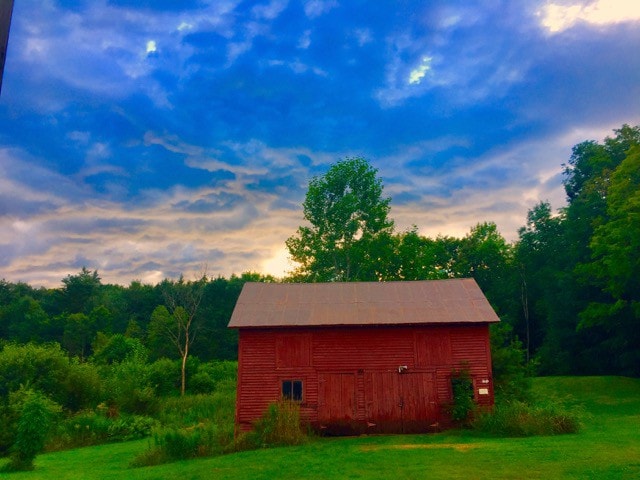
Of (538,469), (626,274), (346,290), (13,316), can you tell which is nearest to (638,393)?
(626,274)

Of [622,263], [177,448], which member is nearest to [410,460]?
[177,448]

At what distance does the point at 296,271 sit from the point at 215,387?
14.2 meters

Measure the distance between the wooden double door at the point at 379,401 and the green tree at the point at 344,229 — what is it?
25.3 m

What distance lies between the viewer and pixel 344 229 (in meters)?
48.4

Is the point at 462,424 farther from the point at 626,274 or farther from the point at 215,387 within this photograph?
the point at 215,387

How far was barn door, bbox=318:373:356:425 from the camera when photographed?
21.8 metres

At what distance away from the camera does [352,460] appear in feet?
50.8

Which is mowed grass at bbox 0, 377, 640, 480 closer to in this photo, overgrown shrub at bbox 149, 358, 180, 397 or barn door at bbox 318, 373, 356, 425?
barn door at bbox 318, 373, 356, 425

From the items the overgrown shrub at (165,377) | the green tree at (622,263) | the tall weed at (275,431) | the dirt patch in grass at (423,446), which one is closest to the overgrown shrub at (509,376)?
the dirt patch in grass at (423,446)

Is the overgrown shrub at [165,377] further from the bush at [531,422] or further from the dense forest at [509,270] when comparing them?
the bush at [531,422]

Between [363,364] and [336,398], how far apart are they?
6.05ft

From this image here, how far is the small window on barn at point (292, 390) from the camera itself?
866 inches

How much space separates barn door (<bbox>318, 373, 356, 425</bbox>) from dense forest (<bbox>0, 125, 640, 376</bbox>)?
31.5 ft

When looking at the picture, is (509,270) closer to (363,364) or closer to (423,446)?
(363,364)
